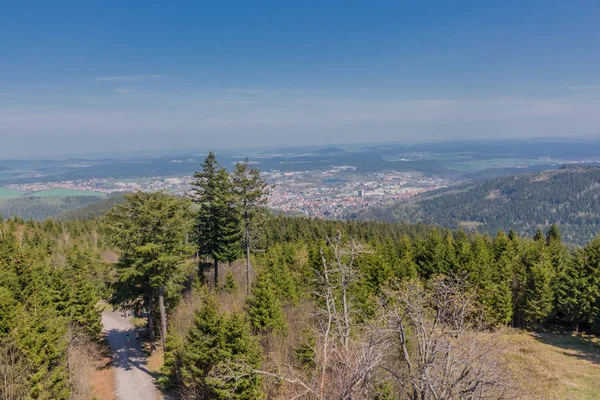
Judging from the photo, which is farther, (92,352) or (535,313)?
(535,313)

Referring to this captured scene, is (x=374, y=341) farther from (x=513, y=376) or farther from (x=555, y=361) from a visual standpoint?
(x=555, y=361)

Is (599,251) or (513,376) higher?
(513,376)

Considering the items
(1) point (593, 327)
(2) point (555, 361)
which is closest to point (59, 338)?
(2) point (555, 361)

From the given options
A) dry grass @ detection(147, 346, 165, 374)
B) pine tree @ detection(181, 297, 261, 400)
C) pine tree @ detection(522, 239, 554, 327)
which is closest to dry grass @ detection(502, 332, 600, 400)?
pine tree @ detection(522, 239, 554, 327)

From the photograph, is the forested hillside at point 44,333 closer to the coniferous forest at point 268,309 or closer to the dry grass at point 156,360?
the coniferous forest at point 268,309

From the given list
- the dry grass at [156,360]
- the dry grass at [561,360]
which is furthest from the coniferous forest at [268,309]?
the dry grass at [561,360]

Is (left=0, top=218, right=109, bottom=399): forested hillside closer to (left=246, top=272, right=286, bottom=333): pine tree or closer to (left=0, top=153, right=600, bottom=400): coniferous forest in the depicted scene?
(left=0, top=153, right=600, bottom=400): coniferous forest
